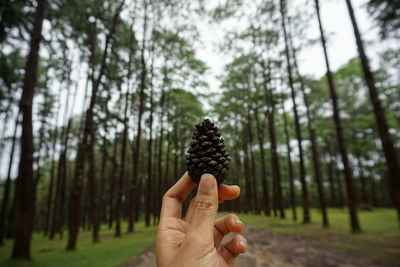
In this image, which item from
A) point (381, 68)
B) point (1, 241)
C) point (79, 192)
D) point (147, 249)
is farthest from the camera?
point (381, 68)

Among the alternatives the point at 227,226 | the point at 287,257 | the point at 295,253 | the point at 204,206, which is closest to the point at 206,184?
the point at 204,206

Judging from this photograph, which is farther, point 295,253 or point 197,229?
point 295,253

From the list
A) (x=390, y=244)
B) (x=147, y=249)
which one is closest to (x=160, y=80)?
(x=147, y=249)

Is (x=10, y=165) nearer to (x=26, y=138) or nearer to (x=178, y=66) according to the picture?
(x=26, y=138)

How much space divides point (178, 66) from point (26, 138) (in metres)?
11.2

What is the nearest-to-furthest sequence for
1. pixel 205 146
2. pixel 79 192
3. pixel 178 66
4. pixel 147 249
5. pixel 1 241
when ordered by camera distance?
pixel 205 146 < pixel 147 249 < pixel 79 192 < pixel 178 66 < pixel 1 241

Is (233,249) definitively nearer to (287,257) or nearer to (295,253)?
(287,257)

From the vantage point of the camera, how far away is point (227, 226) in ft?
6.73

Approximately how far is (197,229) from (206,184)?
0.34m

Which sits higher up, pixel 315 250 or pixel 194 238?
pixel 194 238

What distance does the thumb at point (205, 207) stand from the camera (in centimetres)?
162

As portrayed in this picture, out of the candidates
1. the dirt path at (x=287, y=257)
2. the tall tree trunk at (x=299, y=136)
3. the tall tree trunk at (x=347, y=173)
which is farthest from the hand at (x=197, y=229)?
the tall tree trunk at (x=299, y=136)

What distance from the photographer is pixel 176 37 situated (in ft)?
60.6

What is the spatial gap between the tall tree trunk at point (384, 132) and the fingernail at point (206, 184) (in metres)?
10.4
